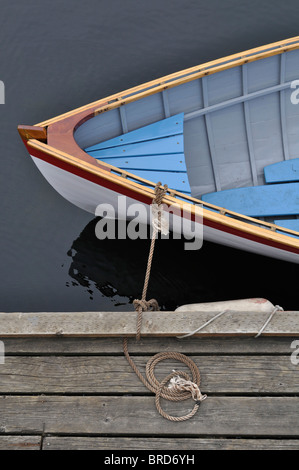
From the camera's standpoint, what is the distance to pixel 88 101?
8703mm

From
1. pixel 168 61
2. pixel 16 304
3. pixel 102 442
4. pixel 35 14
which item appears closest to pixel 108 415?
pixel 102 442

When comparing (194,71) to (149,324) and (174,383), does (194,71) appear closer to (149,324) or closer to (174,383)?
(149,324)

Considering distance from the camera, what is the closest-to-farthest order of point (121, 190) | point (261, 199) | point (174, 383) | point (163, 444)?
point (163, 444)
point (174, 383)
point (121, 190)
point (261, 199)

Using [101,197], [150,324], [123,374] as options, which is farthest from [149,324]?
[101,197]

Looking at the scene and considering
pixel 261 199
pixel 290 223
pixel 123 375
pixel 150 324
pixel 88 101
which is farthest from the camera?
pixel 88 101

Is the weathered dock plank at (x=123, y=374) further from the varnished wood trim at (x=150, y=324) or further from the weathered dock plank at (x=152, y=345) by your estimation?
the varnished wood trim at (x=150, y=324)

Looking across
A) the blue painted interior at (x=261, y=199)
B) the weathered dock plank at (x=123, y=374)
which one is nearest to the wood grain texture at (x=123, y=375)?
the weathered dock plank at (x=123, y=374)

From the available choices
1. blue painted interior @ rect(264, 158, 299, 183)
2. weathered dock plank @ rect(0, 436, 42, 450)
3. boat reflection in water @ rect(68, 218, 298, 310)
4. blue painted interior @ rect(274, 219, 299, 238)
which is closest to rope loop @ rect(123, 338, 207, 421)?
weathered dock plank @ rect(0, 436, 42, 450)

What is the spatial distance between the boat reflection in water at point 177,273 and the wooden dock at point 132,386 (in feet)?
7.94

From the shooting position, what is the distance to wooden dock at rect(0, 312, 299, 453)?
3.71 meters

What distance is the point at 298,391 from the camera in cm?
389

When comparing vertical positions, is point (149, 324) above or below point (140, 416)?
above

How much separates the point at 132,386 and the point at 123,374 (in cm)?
13

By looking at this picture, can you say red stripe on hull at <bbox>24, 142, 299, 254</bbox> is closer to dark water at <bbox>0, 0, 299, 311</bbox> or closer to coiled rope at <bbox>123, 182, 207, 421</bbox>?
dark water at <bbox>0, 0, 299, 311</bbox>
